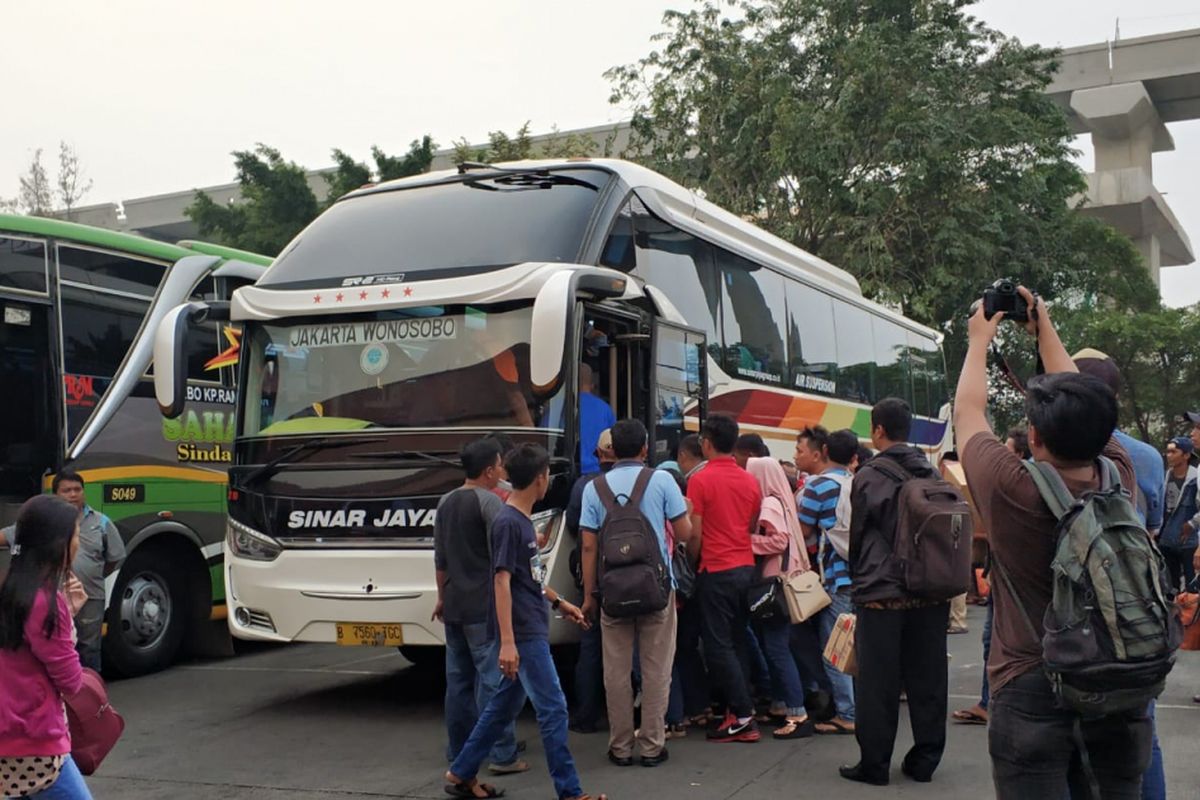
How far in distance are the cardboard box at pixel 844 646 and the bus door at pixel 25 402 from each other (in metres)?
5.99

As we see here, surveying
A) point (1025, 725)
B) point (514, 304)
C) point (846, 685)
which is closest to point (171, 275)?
point (514, 304)

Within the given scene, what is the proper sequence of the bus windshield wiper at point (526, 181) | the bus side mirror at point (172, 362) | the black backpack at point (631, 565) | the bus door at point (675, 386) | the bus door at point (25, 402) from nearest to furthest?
the black backpack at point (631, 565) → the bus side mirror at point (172, 362) → the bus door at point (675, 386) → the bus windshield wiper at point (526, 181) → the bus door at point (25, 402)

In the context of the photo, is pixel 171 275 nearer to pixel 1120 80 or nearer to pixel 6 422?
pixel 6 422

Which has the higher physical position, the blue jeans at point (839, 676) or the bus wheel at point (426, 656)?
the blue jeans at point (839, 676)

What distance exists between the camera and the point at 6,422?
8984 mm

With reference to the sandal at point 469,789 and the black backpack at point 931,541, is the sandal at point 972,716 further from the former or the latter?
the sandal at point 469,789

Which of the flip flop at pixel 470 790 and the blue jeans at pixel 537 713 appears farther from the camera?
the flip flop at pixel 470 790

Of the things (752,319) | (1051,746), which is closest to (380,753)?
(1051,746)

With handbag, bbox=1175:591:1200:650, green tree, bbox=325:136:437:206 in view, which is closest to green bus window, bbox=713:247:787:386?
handbag, bbox=1175:591:1200:650

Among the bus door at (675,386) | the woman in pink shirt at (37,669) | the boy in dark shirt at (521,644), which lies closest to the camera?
the woman in pink shirt at (37,669)

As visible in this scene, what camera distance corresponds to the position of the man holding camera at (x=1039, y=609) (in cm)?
309

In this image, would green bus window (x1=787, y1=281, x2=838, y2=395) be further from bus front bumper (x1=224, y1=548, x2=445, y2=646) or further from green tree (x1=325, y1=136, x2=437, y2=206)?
green tree (x1=325, y1=136, x2=437, y2=206)

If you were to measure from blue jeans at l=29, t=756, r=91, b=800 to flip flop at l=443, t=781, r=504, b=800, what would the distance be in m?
2.19

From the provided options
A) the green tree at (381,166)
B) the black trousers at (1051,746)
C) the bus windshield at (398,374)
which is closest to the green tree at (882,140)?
the green tree at (381,166)
